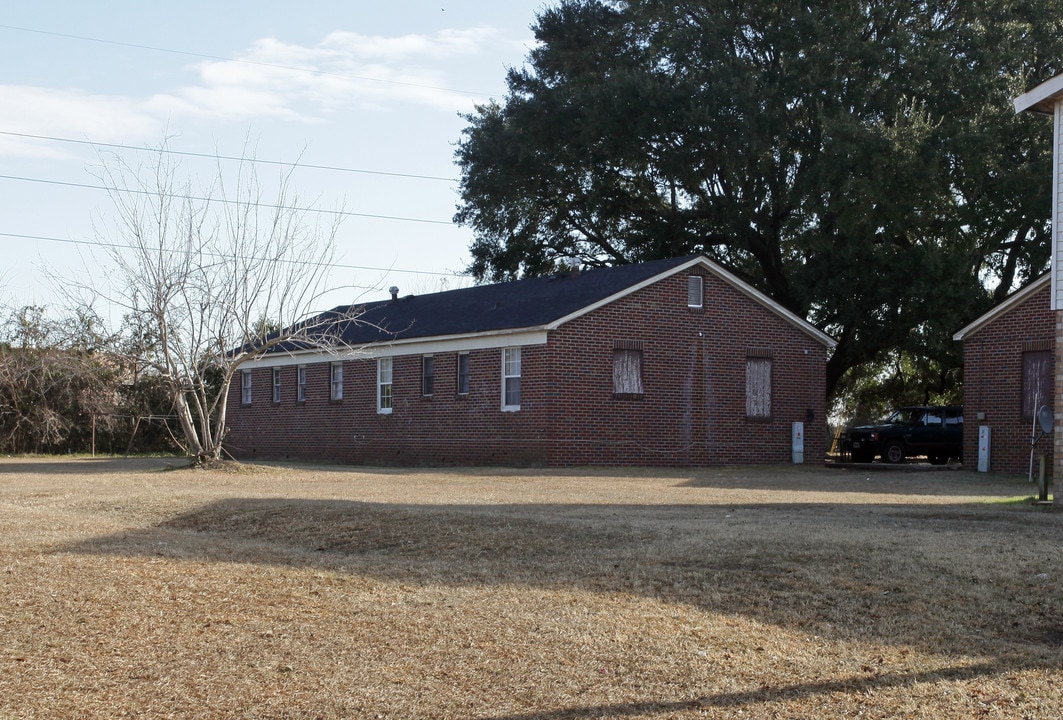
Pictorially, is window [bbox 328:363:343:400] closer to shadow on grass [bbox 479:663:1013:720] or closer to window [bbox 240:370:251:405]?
window [bbox 240:370:251:405]

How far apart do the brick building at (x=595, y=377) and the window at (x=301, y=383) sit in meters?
2.50

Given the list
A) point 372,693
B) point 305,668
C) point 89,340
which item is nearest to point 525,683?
point 372,693

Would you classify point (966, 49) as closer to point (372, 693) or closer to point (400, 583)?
point (400, 583)

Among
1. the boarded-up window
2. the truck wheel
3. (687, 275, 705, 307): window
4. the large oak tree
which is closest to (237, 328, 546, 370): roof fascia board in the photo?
(687, 275, 705, 307): window

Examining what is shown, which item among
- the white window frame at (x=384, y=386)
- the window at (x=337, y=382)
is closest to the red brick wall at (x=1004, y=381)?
the white window frame at (x=384, y=386)

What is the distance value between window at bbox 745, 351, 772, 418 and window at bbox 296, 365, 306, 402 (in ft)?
45.4

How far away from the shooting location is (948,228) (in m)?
34.7

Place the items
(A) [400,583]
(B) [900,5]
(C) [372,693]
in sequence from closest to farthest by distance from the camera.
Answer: (C) [372,693]
(A) [400,583]
(B) [900,5]

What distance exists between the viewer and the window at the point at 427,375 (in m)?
32.3

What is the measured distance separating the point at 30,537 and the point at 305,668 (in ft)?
22.8

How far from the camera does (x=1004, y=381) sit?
27.6 m

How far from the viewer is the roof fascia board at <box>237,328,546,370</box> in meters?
28.8

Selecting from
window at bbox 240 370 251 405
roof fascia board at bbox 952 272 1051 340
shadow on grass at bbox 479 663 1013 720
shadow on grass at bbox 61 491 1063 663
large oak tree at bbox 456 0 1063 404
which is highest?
large oak tree at bbox 456 0 1063 404

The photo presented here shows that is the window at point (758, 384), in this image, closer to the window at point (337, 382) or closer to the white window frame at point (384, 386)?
the white window frame at point (384, 386)
